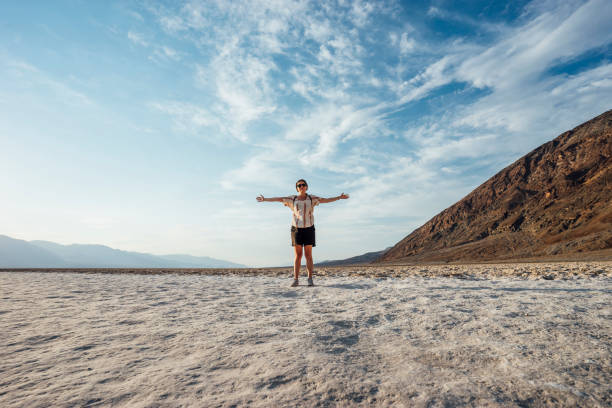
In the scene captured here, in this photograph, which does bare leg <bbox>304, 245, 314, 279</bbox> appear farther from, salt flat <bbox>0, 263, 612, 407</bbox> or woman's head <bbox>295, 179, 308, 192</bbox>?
salt flat <bbox>0, 263, 612, 407</bbox>

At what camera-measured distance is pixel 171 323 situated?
134 inches

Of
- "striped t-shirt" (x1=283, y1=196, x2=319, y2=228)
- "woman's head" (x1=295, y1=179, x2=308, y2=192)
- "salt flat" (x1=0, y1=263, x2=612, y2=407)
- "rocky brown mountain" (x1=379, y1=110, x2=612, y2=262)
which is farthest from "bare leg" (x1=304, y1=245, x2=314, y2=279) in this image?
"rocky brown mountain" (x1=379, y1=110, x2=612, y2=262)

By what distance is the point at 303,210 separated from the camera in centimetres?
691

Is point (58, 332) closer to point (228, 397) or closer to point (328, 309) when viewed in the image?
point (228, 397)

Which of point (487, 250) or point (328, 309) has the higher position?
point (487, 250)

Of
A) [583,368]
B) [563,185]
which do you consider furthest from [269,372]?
[563,185]

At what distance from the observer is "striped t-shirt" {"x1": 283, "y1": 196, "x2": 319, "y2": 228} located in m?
6.88

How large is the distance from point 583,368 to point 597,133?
187 ft

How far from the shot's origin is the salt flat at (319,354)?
5.71 ft

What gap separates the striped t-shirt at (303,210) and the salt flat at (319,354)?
282cm

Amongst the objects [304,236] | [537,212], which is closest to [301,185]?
[304,236]

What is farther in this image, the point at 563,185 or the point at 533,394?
the point at 563,185

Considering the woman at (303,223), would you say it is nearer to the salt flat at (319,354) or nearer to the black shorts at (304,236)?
the black shorts at (304,236)

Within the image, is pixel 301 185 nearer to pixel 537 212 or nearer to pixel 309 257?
pixel 309 257
